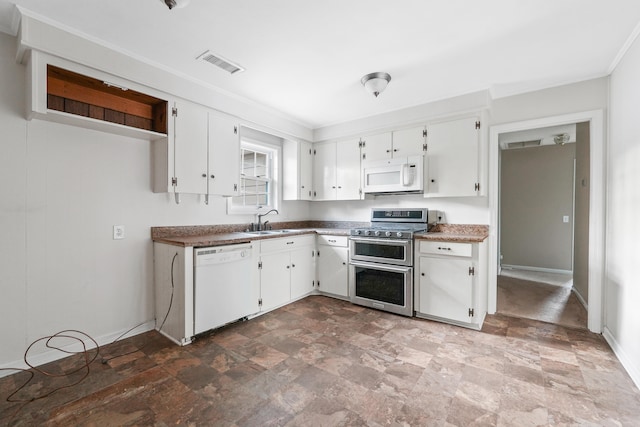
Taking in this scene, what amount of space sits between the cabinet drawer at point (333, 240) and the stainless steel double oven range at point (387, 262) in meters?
0.11

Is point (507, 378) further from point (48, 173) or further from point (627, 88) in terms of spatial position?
point (48, 173)

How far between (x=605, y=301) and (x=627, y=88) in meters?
1.86

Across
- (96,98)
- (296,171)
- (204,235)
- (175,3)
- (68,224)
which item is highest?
(175,3)

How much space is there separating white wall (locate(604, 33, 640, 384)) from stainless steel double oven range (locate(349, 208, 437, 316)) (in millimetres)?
1602

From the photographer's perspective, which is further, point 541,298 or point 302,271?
point 541,298

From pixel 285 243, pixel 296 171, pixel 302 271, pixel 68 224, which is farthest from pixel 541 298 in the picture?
pixel 68 224

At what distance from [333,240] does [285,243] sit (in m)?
0.67

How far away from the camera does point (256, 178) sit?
4.05 metres

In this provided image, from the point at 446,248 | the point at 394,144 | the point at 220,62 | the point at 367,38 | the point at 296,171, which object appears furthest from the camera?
the point at 296,171

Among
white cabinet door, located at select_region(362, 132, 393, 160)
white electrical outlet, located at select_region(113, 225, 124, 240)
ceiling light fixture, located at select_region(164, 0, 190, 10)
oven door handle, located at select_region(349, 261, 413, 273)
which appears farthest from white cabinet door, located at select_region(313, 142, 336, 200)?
ceiling light fixture, located at select_region(164, 0, 190, 10)

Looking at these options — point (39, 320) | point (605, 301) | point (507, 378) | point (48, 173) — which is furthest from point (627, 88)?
point (39, 320)

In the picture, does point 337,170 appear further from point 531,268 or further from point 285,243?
point 531,268

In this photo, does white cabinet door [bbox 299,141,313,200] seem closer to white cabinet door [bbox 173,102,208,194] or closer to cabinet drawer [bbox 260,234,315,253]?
cabinet drawer [bbox 260,234,315,253]

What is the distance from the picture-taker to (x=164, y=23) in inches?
79.6
